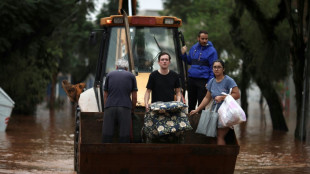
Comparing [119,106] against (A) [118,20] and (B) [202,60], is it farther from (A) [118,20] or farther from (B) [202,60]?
(A) [118,20]

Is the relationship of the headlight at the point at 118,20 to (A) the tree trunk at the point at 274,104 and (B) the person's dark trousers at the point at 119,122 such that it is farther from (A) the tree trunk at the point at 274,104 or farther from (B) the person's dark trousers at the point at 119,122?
(A) the tree trunk at the point at 274,104

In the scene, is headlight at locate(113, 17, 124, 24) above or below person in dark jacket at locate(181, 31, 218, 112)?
above

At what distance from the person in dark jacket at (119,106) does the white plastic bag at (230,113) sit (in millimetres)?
1394

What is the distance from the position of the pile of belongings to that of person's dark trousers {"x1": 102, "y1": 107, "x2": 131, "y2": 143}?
0.32m

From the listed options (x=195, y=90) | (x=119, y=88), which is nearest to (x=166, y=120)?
(x=119, y=88)

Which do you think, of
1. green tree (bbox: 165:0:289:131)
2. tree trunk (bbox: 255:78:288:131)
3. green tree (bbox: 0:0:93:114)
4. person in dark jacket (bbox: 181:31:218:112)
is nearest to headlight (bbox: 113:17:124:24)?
person in dark jacket (bbox: 181:31:218:112)

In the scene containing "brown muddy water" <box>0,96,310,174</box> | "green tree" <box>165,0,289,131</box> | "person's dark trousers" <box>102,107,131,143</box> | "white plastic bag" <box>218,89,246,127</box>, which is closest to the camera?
"white plastic bag" <box>218,89,246,127</box>

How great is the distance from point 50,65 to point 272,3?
12829 millimetres

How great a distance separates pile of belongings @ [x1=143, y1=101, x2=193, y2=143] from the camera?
947 centimetres

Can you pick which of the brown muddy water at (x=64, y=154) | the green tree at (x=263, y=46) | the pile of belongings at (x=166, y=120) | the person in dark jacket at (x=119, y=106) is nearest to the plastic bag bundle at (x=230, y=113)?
the pile of belongings at (x=166, y=120)

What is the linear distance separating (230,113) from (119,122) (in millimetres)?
1675

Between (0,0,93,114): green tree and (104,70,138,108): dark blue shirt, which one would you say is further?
(0,0,93,114): green tree

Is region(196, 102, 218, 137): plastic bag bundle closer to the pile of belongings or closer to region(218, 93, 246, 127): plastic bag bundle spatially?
region(218, 93, 246, 127): plastic bag bundle

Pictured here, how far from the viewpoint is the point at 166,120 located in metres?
9.56
